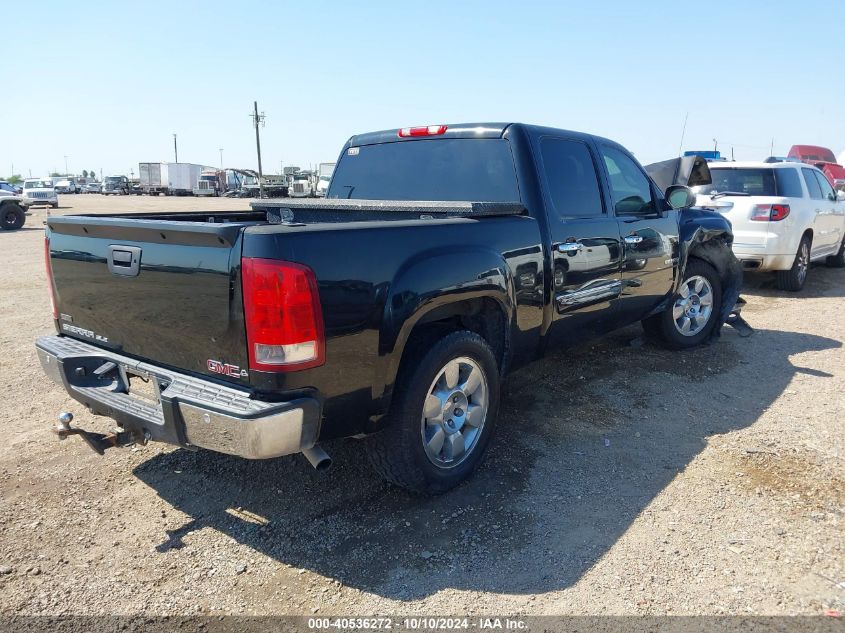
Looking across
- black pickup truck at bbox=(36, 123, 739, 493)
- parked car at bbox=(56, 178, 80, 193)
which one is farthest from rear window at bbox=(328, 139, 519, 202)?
parked car at bbox=(56, 178, 80, 193)

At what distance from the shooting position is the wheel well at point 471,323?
3217 mm

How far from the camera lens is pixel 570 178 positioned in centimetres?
425

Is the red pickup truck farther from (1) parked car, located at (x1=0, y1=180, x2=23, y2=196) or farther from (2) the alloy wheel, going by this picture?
(1) parked car, located at (x1=0, y1=180, x2=23, y2=196)

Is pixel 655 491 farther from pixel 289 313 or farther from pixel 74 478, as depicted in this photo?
pixel 74 478

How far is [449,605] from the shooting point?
2.54 meters

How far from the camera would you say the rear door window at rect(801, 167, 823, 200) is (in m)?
9.14

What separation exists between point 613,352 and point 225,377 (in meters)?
4.19

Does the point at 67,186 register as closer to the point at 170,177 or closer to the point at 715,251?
the point at 170,177

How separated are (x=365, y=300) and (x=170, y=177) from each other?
55.7 metres

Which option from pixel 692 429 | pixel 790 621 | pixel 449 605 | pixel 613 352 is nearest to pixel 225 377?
pixel 449 605

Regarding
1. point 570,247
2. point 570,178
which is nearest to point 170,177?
point 570,178

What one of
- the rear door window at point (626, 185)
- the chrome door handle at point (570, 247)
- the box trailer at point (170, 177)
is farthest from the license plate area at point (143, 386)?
the box trailer at point (170, 177)

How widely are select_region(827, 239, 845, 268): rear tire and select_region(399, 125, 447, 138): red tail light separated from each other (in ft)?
31.8

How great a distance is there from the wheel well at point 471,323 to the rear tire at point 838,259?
392 inches
